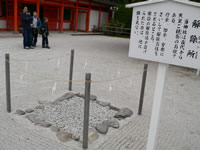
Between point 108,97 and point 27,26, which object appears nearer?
point 108,97

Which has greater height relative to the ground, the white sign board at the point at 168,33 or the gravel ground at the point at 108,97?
the white sign board at the point at 168,33

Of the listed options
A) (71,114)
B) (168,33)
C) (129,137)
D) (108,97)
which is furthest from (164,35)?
(108,97)

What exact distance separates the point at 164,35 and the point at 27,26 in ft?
26.2

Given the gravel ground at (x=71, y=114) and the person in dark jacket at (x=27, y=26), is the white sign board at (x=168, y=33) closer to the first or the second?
the gravel ground at (x=71, y=114)

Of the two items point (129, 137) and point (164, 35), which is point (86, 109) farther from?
point (164, 35)

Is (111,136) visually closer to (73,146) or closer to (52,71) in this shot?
(73,146)

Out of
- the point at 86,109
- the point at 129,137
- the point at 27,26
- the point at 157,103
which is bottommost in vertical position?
the point at 129,137

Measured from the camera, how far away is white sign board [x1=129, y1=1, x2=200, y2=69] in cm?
227

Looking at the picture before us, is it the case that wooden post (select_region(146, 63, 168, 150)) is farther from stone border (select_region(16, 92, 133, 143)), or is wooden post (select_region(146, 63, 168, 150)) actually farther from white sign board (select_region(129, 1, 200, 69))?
stone border (select_region(16, 92, 133, 143))

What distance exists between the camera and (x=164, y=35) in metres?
2.41

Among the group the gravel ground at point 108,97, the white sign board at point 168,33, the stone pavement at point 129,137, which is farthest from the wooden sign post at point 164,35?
the gravel ground at point 108,97

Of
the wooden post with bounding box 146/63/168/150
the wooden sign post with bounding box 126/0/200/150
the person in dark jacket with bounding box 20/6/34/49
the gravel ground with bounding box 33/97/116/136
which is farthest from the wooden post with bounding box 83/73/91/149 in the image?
the person in dark jacket with bounding box 20/6/34/49

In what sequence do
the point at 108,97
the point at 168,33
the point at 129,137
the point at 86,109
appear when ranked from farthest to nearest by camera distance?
the point at 108,97, the point at 129,137, the point at 86,109, the point at 168,33

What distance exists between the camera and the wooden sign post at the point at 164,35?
227 centimetres
